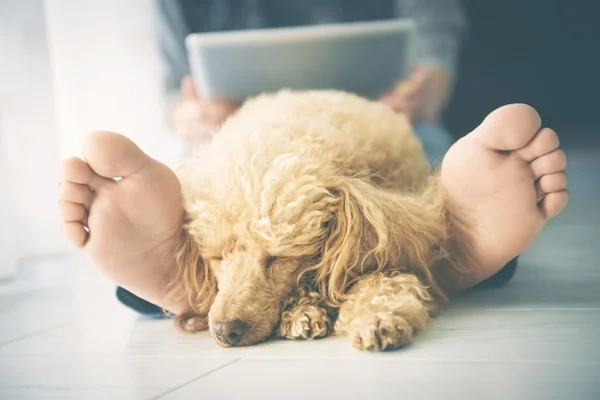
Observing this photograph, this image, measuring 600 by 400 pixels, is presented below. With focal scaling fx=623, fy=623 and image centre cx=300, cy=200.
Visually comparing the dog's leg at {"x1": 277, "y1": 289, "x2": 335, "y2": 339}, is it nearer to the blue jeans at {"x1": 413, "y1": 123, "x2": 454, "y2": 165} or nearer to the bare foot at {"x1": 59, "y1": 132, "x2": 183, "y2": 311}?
the bare foot at {"x1": 59, "y1": 132, "x2": 183, "y2": 311}

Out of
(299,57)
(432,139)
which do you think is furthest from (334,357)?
(432,139)

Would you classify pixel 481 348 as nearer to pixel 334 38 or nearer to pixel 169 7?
pixel 334 38

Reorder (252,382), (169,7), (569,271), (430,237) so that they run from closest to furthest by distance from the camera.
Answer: (252,382) → (430,237) → (569,271) → (169,7)

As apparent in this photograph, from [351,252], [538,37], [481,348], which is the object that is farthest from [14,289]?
[538,37]

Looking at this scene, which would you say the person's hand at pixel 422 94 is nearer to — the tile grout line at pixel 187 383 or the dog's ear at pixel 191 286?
the dog's ear at pixel 191 286

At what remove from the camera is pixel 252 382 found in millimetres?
958

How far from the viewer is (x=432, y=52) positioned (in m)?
3.38

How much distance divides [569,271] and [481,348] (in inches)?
29.6

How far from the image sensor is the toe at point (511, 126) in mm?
1160

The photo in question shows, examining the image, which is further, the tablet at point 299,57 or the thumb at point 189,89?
the thumb at point 189,89

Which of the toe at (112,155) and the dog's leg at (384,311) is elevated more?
the toe at (112,155)

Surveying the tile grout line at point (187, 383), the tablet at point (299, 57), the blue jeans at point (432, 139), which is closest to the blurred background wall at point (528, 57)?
the blue jeans at point (432, 139)

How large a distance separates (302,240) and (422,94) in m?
1.83

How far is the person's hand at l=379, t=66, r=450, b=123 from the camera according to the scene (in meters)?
2.56
